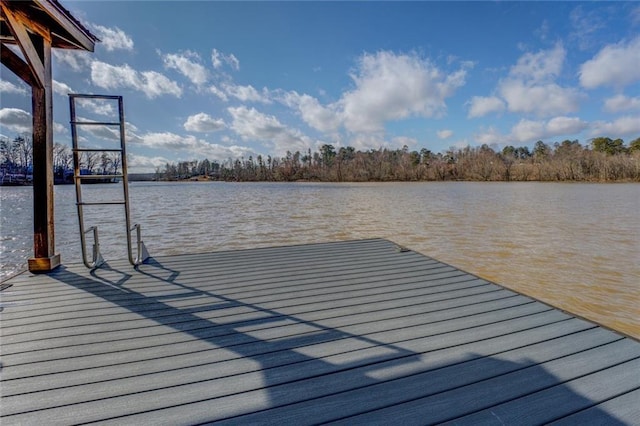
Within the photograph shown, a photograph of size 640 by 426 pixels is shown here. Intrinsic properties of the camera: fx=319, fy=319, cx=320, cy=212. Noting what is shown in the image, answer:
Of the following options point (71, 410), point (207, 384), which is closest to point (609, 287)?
point (207, 384)

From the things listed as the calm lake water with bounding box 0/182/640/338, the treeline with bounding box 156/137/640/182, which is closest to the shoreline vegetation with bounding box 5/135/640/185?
the treeline with bounding box 156/137/640/182

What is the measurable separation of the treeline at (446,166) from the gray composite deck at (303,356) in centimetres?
4435

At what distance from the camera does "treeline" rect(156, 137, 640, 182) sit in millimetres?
36469

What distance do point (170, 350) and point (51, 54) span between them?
294cm

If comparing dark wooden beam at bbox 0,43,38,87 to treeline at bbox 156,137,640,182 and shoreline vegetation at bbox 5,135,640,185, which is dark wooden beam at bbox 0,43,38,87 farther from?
treeline at bbox 156,137,640,182

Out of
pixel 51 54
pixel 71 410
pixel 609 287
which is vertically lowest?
pixel 609 287

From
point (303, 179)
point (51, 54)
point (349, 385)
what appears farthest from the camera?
point (303, 179)

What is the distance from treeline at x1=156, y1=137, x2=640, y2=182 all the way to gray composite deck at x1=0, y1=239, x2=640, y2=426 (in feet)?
146

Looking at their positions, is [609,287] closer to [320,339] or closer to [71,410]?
[320,339]

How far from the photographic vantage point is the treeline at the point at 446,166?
36.5 m

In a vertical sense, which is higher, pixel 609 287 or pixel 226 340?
pixel 226 340

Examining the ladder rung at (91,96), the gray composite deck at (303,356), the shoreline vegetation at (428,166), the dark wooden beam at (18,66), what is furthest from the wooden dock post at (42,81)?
the shoreline vegetation at (428,166)

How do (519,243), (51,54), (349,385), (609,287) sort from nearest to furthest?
(349,385)
(51,54)
(609,287)
(519,243)

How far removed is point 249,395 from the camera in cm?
126
